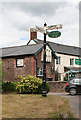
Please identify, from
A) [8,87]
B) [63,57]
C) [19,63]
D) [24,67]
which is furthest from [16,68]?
[63,57]

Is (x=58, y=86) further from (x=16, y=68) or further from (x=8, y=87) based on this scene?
(x=8, y=87)

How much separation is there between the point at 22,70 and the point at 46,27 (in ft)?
57.8

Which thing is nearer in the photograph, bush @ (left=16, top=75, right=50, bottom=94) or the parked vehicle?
bush @ (left=16, top=75, right=50, bottom=94)

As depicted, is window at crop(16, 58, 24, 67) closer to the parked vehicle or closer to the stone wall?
the stone wall

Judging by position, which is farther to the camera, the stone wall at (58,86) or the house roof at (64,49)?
the house roof at (64,49)

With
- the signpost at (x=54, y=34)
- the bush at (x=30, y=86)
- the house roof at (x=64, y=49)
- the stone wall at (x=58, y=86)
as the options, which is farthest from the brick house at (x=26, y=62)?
the signpost at (x=54, y=34)

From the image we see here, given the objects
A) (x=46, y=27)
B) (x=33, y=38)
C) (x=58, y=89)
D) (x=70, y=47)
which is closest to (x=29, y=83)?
(x=46, y=27)

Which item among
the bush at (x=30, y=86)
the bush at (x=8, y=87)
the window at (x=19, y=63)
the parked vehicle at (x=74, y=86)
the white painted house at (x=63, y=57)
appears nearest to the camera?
the bush at (x=30, y=86)

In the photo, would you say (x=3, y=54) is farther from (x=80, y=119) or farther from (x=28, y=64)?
(x=80, y=119)

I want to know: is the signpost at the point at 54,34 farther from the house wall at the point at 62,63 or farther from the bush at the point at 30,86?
the house wall at the point at 62,63

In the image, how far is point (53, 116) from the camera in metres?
7.93

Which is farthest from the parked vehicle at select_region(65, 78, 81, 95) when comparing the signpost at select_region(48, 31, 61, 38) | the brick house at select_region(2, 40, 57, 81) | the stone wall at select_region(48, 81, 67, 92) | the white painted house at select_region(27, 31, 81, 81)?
the white painted house at select_region(27, 31, 81, 81)

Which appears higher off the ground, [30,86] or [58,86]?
[30,86]

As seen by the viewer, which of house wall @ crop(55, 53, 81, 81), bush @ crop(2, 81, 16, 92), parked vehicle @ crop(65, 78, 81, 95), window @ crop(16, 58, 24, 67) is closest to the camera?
bush @ crop(2, 81, 16, 92)
